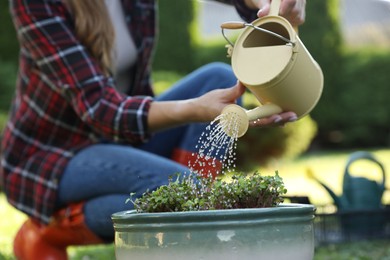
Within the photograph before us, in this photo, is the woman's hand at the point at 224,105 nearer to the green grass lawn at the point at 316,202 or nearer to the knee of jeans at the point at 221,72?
the knee of jeans at the point at 221,72

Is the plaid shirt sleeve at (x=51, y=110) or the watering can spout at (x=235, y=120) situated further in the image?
the plaid shirt sleeve at (x=51, y=110)

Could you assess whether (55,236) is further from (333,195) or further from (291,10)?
(333,195)

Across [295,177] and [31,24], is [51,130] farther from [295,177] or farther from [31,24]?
[295,177]

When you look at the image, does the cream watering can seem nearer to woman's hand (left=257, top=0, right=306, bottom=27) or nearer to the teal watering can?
woman's hand (left=257, top=0, right=306, bottom=27)

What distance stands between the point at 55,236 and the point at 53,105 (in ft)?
1.29

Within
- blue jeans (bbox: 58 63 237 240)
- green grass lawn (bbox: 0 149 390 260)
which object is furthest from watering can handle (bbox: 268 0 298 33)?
green grass lawn (bbox: 0 149 390 260)

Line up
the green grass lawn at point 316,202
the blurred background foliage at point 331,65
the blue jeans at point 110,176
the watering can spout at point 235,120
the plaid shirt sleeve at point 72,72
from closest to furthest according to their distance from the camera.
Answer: the watering can spout at point 235,120
the plaid shirt sleeve at point 72,72
the blue jeans at point 110,176
the green grass lawn at point 316,202
the blurred background foliage at point 331,65

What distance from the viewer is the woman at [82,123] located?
6.79 feet

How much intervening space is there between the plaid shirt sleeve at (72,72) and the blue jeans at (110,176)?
76mm

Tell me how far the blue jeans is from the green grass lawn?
71 cm

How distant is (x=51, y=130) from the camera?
7.60 feet

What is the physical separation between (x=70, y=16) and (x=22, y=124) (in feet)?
1.18

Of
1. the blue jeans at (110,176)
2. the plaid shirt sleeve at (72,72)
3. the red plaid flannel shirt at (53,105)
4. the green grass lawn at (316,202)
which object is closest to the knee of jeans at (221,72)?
the blue jeans at (110,176)

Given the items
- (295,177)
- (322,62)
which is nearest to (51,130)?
(295,177)
